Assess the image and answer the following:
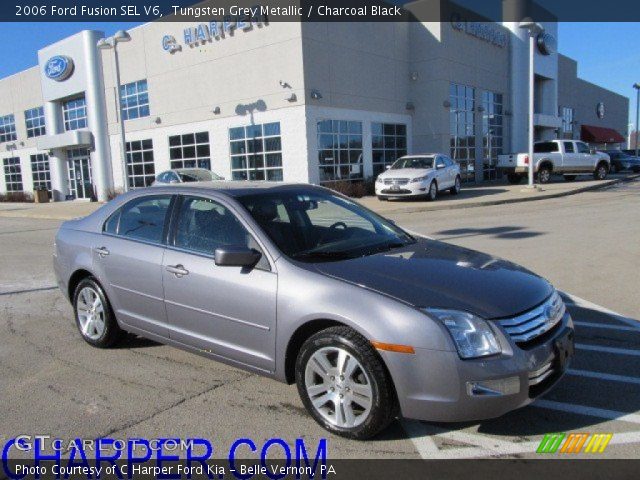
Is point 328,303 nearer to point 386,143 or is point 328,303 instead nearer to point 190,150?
point 386,143

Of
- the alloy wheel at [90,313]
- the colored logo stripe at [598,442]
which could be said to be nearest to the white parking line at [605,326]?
the colored logo stripe at [598,442]

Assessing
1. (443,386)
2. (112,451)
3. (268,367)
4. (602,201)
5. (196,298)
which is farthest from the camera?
(602,201)

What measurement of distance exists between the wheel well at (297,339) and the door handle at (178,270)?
1083mm

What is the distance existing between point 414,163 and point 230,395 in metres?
17.9

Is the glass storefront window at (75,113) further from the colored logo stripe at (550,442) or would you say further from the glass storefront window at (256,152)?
the colored logo stripe at (550,442)

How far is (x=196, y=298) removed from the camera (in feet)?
13.5

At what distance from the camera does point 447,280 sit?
352cm

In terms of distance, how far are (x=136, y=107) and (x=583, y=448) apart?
31.5 meters

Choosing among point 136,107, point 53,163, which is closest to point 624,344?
point 136,107

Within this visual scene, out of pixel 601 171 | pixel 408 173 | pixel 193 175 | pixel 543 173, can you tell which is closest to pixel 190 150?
pixel 193 175

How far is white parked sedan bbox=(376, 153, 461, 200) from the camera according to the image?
63.9ft

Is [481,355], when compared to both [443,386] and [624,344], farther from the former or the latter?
[624,344]

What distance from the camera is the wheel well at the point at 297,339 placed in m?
3.47

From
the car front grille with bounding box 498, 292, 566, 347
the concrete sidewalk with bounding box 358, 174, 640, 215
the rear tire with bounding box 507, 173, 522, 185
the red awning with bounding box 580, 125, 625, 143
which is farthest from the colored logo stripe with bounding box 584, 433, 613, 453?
the red awning with bounding box 580, 125, 625, 143
